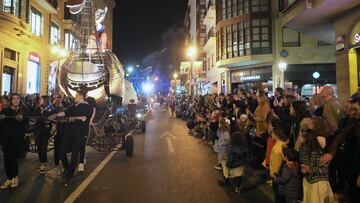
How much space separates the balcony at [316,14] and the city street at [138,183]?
6480mm

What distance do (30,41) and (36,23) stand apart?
7.63ft

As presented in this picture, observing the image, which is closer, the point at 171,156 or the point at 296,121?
the point at 296,121

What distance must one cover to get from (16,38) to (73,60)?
45.3ft

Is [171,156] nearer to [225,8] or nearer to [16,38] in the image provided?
[16,38]

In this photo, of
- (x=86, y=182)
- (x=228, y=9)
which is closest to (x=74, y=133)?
(x=86, y=182)

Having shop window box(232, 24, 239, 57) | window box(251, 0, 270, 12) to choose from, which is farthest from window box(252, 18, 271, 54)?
shop window box(232, 24, 239, 57)

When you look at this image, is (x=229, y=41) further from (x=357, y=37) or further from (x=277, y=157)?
(x=277, y=157)

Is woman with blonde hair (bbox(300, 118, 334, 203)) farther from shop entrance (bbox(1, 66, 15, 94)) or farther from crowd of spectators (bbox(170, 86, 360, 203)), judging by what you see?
shop entrance (bbox(1, 66, 15, 94))

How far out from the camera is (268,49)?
27453mm

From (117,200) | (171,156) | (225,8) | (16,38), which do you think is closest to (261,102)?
(171,156)

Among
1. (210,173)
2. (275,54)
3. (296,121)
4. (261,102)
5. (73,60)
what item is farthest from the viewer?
(275,54)

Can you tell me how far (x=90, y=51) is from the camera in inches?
416

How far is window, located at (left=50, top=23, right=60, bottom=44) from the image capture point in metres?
28.1

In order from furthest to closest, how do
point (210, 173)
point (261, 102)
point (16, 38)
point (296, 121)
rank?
point (16, 38) < point (261, 102) < point (210, 173) < point (296, 121)
